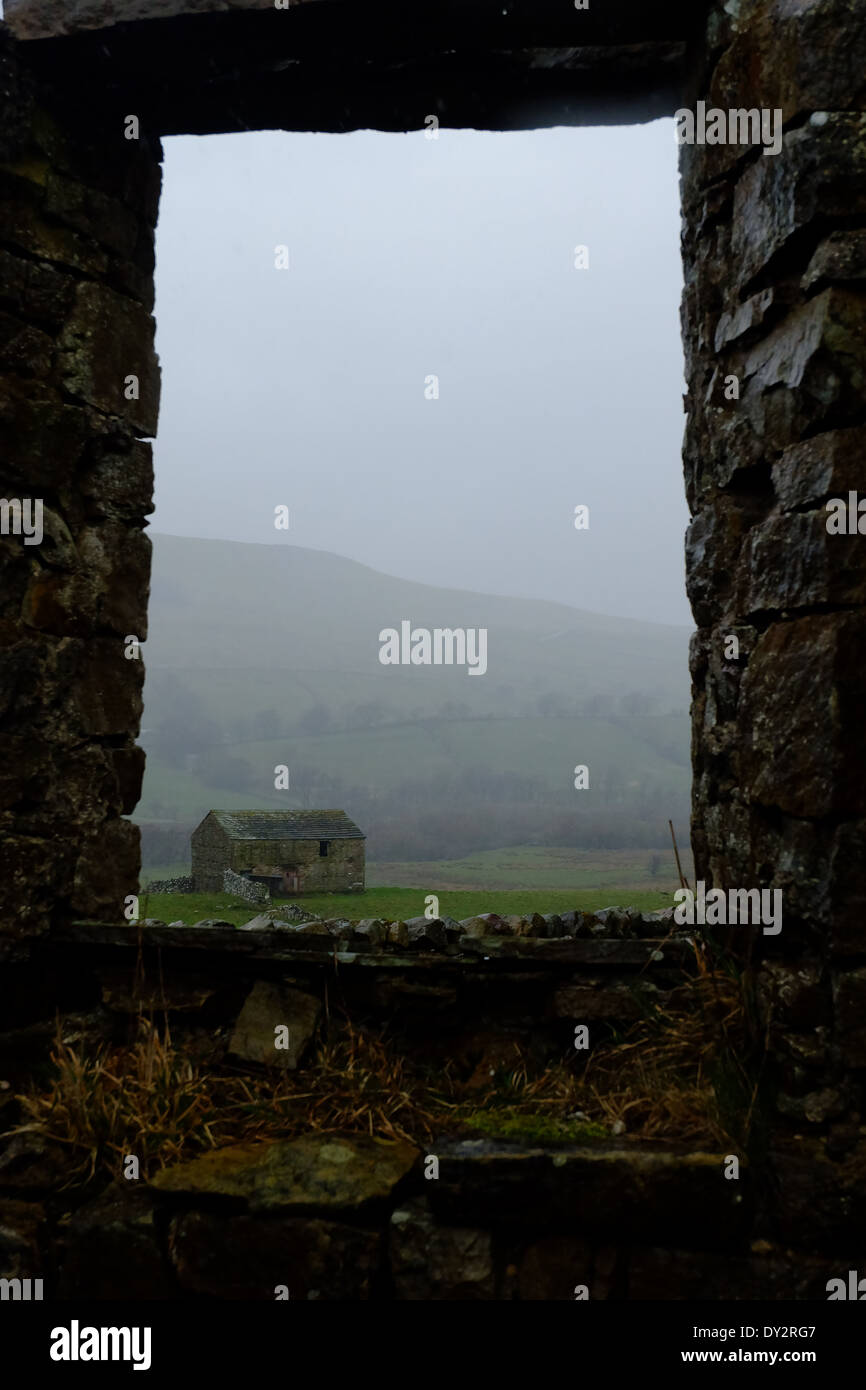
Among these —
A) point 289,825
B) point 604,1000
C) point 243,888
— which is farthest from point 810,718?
point 289,825

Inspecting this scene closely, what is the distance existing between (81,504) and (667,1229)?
9.14 feet

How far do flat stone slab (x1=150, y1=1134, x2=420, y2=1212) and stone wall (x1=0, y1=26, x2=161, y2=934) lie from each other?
0.96 m

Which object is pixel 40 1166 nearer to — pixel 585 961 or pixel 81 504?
pixel 585 961

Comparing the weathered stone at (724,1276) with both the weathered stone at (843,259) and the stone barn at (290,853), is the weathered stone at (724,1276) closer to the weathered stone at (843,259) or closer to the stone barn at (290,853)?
the weathered stone at (843,259)

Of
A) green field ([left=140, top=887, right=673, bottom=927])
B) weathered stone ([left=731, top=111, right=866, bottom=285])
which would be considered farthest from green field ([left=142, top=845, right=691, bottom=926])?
weathered stone ([left=731, top=111, right=866, bottom=285])

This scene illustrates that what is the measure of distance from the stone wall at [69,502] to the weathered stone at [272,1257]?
1.10 metres

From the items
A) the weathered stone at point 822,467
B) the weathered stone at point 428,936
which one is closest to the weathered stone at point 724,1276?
the weathered stone at point 428,936

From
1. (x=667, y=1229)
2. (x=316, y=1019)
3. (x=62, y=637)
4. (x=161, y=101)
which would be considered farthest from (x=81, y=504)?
(x=667, y=1229)

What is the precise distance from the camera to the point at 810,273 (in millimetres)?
2520

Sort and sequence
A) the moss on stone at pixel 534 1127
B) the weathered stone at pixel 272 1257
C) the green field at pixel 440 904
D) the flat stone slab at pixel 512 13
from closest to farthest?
the weathered stone at pixel 272 1257 → the moss on stone at pixel 534 1127 → the flat stone slab at pixel 512 13 → the green field at pixel 440 904

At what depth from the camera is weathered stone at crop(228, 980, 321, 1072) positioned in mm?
3135

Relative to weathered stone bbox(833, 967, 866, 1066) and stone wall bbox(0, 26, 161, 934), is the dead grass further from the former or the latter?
stone wall bbox(0, 26, 161, 934)

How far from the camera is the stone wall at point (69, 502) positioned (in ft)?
10.6

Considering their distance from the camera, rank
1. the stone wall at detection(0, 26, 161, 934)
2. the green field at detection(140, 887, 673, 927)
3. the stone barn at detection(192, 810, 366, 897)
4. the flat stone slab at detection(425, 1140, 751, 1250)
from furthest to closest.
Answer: the stone barn at detection(192, 810, 366, 897) < the green field at detection(140, 887, 673, 927) < the stone wall at detection(0, 26, 161, 934) < the flat stone slab at detection(425, 1140, 751, 1250)
